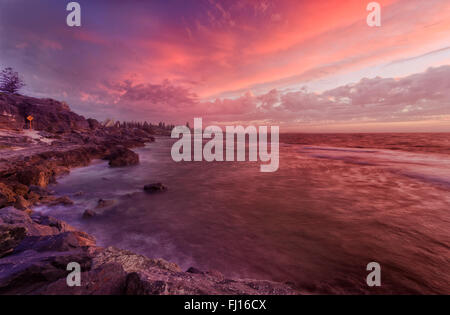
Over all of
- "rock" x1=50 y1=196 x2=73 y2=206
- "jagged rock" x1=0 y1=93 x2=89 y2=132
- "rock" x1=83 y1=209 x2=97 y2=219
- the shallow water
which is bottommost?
the shallow water

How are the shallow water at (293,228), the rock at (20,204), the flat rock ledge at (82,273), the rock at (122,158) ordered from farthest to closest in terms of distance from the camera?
the rock at (122,158) < the rock at (20,204) < the shallow water at (293,228) < the flat rock ledge at (82,273)

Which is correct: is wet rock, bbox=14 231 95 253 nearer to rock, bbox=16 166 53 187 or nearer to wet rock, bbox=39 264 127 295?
wet rock, bbox=39 264 127 295

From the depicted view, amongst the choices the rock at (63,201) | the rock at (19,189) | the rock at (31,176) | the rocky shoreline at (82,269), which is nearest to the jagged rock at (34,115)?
the rock at (31,176)

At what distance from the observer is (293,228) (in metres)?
6.68

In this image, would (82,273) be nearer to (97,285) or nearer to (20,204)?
(97,285)

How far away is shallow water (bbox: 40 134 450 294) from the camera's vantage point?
175 inches

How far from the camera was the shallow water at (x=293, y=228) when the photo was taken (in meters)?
4.44

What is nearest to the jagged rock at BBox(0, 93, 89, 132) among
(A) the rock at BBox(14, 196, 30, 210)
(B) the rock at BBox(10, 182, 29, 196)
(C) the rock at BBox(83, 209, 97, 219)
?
(B) the rock at BBox(10, 182, 29, 196)

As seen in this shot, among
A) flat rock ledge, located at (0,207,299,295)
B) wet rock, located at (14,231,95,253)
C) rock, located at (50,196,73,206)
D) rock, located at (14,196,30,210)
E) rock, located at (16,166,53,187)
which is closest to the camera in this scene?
flat rock ledge, located at (0,207,299,295)

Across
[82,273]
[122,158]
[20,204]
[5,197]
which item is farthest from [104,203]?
[122,158]

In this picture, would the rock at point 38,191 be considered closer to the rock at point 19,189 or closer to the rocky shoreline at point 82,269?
the rock at point 19,189

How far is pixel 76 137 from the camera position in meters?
27.9
